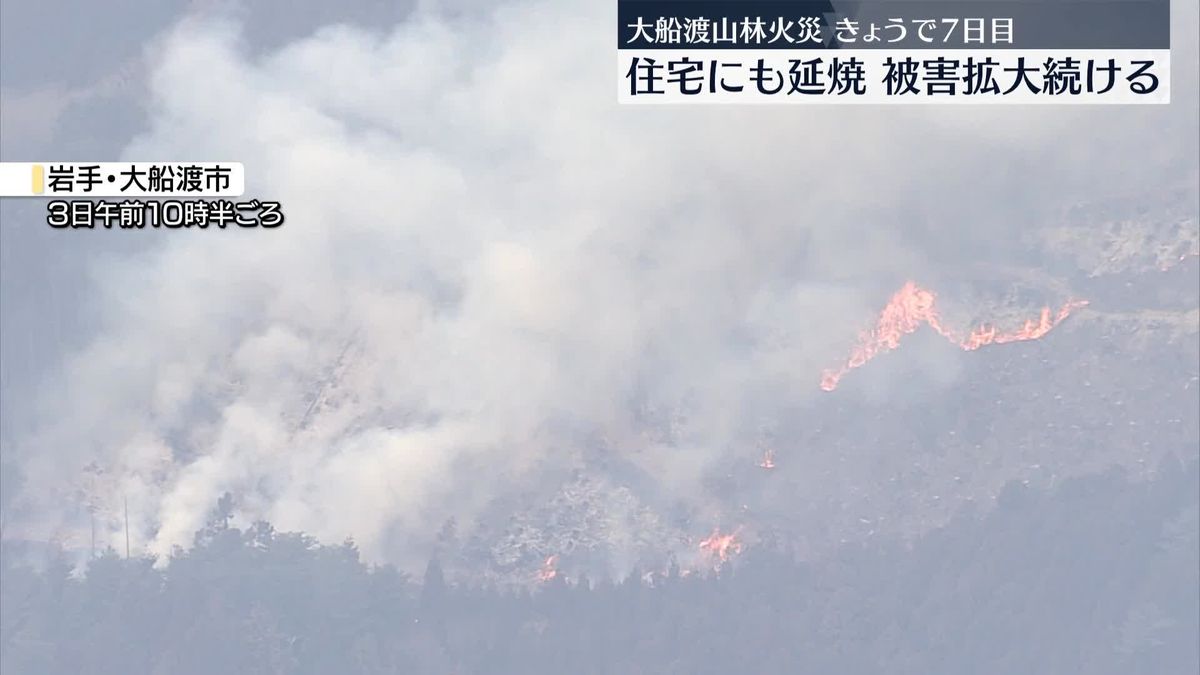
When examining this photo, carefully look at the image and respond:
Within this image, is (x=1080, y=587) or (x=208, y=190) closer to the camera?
(x=208, y=190)

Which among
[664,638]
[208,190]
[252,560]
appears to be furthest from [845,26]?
[252,560]

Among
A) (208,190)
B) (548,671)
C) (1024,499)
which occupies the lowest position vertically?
(548,671)

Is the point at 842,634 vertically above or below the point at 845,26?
below

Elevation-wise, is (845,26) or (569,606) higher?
(845,26)

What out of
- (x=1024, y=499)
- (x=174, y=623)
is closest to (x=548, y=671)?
(x=174, y=623)

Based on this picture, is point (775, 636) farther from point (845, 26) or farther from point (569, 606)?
point (845, 26)

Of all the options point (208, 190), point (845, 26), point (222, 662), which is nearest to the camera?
point (208, 190)

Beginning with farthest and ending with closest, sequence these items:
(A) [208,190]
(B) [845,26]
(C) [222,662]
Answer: (C) [222,662] < (B) [845,26] < (A) [208,190]

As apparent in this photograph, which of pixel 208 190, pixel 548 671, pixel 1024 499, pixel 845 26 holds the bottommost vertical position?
pixel 548 671

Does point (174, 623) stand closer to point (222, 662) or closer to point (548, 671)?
point (222, 662)
